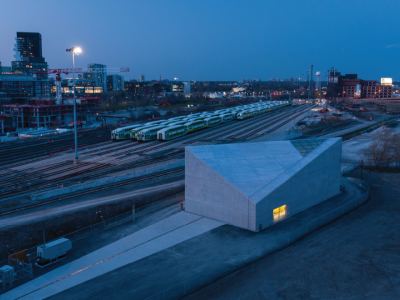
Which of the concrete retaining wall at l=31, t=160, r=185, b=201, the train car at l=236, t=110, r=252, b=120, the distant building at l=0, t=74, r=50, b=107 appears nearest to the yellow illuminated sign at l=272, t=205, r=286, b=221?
the concrete retaining wall at l=31, t=160, r=185, b=201

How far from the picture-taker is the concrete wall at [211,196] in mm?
27472

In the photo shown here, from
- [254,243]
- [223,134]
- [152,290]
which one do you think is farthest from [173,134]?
[152,290]

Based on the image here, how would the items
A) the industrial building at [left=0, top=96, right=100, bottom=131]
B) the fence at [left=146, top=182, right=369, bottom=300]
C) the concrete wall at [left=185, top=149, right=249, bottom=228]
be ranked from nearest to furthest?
the fence at [left=146, top=182, right=369, bottom=300] → the concrete wall at [left=185, top=149, right=249, bottom=228] → the industrial building at [left=0, top=96, right=100, bottom=131]

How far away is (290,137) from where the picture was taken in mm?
66250

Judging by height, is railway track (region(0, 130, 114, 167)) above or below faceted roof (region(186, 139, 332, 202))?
below

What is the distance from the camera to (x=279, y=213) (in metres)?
28.9

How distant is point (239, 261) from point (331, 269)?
535cm

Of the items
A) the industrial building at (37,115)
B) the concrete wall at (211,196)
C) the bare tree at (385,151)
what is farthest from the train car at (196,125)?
the concrete wall at (211,196)

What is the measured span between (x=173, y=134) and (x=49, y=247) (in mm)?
49517

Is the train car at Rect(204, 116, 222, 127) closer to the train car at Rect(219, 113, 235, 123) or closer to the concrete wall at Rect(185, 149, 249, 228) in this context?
the train car at Rect(219, 113, 235, 123)

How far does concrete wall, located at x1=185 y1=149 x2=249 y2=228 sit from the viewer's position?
90.1ft

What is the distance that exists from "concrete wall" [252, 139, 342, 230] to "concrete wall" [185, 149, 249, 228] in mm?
1633

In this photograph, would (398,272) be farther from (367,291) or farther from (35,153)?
(35,153)

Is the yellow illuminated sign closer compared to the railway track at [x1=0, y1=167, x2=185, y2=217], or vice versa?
the yellow illuminated sign
